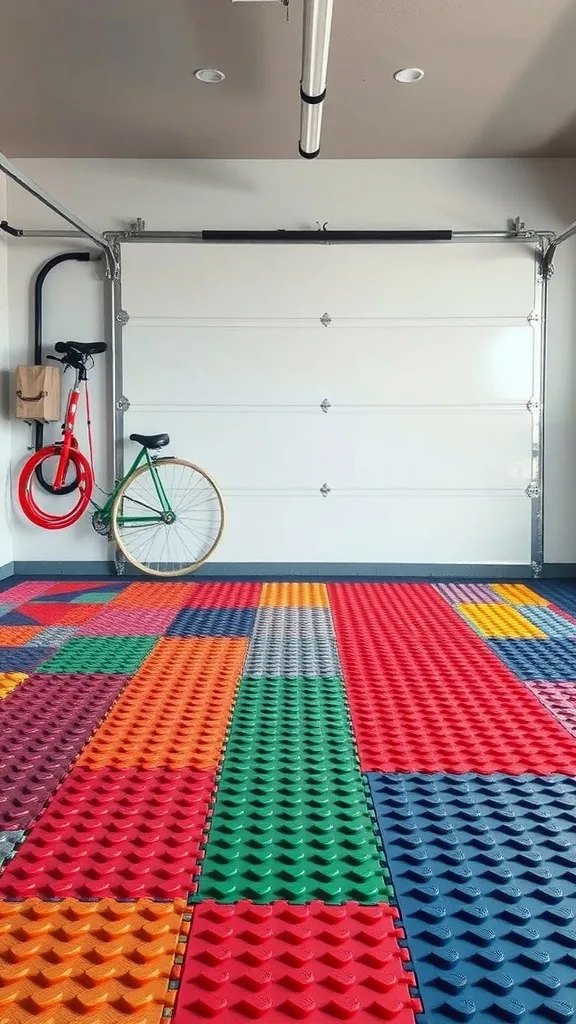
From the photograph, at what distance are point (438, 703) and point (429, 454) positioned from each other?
428 centimetres

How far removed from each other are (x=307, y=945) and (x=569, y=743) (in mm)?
1789

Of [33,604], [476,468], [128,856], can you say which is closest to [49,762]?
[128,856]

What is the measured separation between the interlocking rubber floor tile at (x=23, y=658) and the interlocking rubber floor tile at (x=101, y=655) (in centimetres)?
5

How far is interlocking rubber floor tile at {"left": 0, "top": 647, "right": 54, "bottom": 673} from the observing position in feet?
14.7

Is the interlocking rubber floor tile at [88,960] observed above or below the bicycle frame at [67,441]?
below

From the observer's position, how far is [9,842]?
2578 mm

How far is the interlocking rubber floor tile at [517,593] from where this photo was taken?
21.3 feet

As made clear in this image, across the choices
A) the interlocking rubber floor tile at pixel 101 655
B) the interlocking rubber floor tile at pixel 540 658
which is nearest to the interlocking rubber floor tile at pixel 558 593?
the interlocking rubber floor tile at pixel 540 658

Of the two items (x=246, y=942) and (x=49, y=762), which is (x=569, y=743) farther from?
(x=49, y=762)

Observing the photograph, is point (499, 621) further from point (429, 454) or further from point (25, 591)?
point (25, 591)

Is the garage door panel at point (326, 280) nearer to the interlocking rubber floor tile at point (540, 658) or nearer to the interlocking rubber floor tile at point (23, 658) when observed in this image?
the interlocking rubber floor tile at point (540, 658)

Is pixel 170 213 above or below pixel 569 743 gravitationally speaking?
above

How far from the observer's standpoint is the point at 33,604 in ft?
20.6

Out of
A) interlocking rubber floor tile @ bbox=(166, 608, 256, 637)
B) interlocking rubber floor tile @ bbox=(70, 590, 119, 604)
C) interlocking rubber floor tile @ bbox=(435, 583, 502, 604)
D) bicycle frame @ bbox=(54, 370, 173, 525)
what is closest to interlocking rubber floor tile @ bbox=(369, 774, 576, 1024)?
interlocking rubber floor tile @ bbox=(166, 608, 256, 637)
